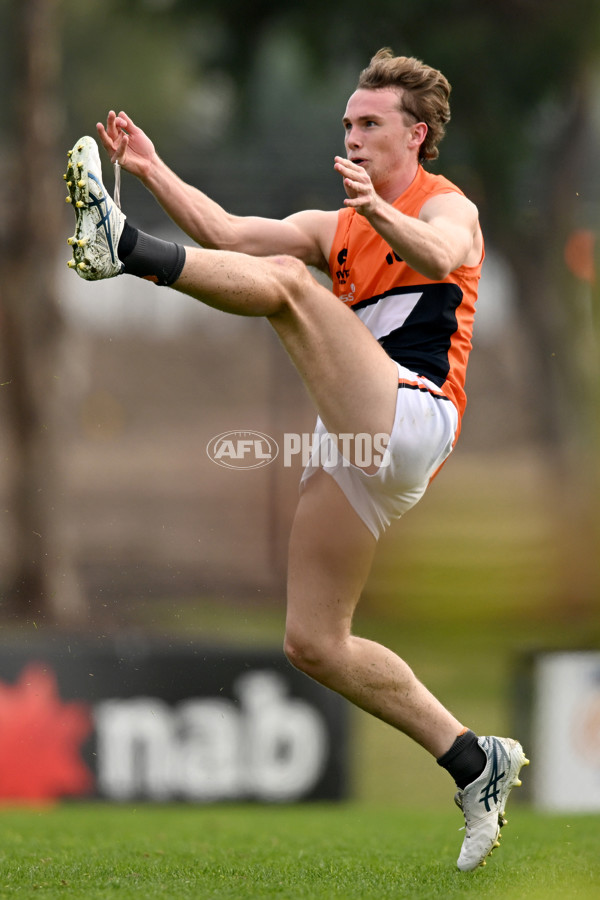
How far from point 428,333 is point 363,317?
0.71 ft

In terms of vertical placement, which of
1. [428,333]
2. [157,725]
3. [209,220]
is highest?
[209,220]

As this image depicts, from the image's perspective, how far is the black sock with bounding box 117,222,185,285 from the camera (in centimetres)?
327

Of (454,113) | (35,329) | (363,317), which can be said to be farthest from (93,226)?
(454,113)

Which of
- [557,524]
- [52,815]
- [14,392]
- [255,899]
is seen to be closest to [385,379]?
[255,899]

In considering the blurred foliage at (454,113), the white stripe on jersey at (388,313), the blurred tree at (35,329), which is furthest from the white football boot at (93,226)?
the blurred foliage at (454,113)

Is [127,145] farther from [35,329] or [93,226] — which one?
[35,329]

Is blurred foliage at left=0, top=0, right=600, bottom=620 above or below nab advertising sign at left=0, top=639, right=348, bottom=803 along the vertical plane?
above

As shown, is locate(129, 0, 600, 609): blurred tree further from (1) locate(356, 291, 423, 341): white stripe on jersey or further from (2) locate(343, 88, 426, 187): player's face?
(1) locate(356, 291, 423, 341): white stripe on jersey

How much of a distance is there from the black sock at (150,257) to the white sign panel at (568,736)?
165 inches

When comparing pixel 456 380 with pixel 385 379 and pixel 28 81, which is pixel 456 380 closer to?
pixel 385 379

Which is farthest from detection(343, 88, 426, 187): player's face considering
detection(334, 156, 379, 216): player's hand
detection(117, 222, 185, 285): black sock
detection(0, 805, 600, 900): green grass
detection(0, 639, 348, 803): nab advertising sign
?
detection(0, 639, 348, 803): nab advertising sign

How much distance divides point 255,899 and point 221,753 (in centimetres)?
316
